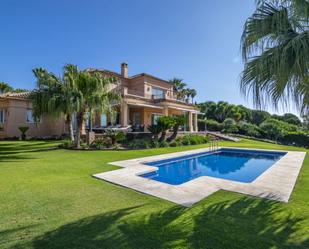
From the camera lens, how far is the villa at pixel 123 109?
1002 inches

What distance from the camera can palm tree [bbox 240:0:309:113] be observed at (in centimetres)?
390

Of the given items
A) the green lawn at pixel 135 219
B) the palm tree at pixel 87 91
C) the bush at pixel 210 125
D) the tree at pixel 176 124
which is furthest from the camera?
the bush at pixel 210 125

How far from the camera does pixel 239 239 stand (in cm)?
395

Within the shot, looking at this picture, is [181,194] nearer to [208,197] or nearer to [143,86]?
[208,197]

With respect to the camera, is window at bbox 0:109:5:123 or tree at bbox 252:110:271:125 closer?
tree at bbox 252:110:271:125

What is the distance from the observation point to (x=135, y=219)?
4.79m

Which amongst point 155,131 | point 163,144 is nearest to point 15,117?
point 155,131

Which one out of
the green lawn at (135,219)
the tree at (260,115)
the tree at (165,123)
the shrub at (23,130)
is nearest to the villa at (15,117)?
the shrub at (23,130)

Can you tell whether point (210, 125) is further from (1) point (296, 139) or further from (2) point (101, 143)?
(2) point (101, 143)

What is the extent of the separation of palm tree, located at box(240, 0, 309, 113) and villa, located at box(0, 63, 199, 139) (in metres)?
17.0

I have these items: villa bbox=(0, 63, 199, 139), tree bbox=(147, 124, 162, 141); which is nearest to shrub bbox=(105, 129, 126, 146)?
villa bbox=(0, 63, 199, 139)

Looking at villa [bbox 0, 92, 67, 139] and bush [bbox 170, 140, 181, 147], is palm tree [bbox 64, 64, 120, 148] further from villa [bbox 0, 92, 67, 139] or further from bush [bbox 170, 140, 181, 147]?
villa [bbox 0, 92, 67, 139]

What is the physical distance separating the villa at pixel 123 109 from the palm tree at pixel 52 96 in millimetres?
4261

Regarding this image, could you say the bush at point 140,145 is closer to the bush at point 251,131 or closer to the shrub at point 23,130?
the shrub at point 23,130
